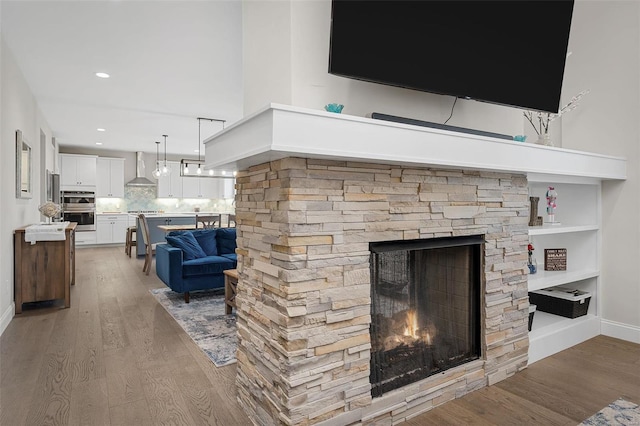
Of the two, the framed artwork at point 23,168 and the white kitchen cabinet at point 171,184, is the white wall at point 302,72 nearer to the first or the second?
the framed artwork at point 23,168

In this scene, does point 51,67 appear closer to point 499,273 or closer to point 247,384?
point 247,384

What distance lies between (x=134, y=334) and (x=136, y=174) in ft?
27.3

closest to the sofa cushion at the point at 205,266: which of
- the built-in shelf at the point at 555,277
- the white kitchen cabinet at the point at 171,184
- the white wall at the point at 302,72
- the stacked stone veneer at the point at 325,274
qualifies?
the stacked stone veneer at the point at 325,274

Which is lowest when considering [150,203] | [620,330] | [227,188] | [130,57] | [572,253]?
[620,330]

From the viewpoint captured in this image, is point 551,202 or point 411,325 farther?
point 551,202

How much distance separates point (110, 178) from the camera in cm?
1016

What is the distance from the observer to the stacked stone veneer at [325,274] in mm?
1688

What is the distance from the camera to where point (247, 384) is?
2094 mm

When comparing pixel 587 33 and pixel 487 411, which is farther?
Answer: pixel 587 33

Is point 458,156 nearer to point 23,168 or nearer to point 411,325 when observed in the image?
point 411,325

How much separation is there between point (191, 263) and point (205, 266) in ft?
0.56

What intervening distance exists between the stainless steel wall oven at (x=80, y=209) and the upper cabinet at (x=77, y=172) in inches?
6.7

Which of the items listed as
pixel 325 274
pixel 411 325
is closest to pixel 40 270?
pixel 325 274

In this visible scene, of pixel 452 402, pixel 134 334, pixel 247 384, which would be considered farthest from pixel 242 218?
pixel 134 334
